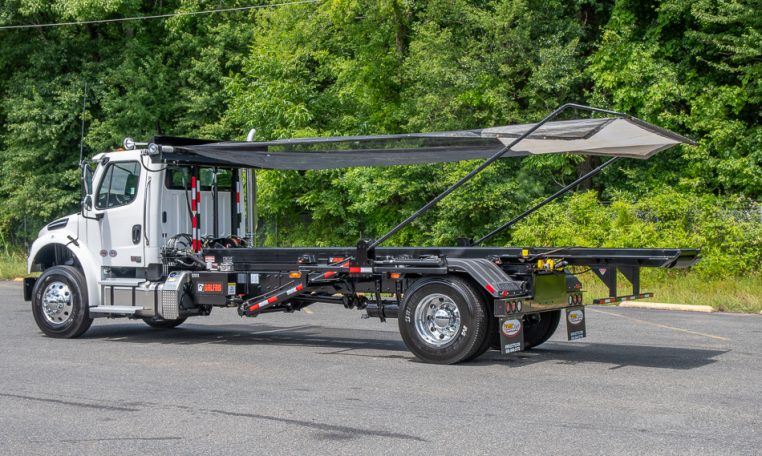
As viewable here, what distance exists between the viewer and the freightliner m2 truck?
11016 mm

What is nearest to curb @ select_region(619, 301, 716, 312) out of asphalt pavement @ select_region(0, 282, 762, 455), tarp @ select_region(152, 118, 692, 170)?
asphalt pavement @ select_region(0, 282, 762, 455)

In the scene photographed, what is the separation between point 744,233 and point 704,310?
4565mm

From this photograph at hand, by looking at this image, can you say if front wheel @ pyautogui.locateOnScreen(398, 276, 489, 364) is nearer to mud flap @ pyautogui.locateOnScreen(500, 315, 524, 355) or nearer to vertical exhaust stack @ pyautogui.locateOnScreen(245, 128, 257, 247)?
mud flap @ pyautogui.locateOnScreen(500, 315, 524, 355)

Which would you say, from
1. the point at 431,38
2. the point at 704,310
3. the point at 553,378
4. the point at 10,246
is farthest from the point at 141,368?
the point at 10,246

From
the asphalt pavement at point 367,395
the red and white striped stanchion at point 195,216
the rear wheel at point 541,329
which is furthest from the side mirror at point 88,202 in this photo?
the rear wheel at point 541,329

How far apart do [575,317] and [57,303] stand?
7.31 m

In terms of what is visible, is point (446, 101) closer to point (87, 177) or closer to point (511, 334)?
point (87, 177)

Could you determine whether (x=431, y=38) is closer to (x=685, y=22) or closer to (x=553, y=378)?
(x=685, y=22)

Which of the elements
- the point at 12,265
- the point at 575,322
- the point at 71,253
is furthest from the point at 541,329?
the point at 12,265

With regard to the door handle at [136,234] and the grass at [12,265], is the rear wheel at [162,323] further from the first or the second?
the grass at [12,265]

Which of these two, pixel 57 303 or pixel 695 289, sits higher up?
pixel 57 303

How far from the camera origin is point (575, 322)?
39.1ft

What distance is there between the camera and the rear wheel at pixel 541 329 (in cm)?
1244

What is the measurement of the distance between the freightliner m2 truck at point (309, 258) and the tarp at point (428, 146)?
3cm
